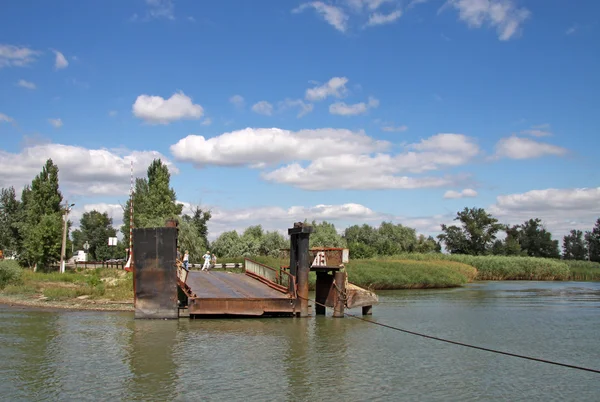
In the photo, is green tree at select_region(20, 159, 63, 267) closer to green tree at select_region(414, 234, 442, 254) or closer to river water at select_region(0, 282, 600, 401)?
river water at select_region(0, 282, 600, 401)

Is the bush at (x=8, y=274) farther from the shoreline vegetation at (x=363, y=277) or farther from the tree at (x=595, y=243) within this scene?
the tree at (x=595, y=243)

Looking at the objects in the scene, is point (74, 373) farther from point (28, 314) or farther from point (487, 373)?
point (28, 314)

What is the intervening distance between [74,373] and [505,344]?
1322cm

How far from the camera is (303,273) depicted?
75.2ft

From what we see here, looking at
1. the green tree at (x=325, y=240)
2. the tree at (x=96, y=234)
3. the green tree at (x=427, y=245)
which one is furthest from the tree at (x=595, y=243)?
the tree at (x=96, y=234)

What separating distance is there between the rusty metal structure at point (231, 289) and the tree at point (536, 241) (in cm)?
10133

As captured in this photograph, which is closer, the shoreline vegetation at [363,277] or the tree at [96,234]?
the shoreline vegetation at [363,277]

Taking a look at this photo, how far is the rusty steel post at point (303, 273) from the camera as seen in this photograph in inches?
904

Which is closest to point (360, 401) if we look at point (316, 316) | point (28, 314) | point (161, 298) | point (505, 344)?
point (505, 344)

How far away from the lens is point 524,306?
3134 cm

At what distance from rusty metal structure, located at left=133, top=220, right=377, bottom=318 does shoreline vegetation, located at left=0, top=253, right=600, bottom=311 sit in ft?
16.7

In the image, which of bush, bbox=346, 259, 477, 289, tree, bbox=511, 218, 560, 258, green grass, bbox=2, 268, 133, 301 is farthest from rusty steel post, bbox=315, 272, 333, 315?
tree, bbox=511, 218, 560, 258

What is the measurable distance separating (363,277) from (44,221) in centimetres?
2952

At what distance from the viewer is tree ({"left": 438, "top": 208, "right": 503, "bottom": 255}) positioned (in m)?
101
